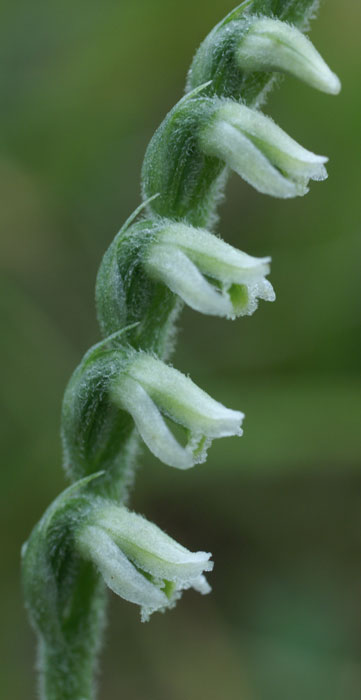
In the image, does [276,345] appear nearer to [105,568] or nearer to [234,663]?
[234,663]

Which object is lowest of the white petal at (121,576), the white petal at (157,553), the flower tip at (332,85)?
the white petal at (121,576)

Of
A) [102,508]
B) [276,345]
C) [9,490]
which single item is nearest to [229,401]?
[276,345]

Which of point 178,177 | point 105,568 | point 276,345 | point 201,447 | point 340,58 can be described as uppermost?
point 340,58

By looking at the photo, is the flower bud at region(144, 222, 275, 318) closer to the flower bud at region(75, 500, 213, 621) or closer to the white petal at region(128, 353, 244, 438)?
the white petal at region(128, 353, 244, 438)

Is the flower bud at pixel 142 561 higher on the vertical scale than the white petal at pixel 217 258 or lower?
lower

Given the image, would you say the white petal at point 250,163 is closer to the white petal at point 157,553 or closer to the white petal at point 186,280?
the white petal at point 186,280

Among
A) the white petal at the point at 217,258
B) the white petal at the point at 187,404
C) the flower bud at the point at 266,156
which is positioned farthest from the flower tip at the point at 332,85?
the white petal at the point at 187,404

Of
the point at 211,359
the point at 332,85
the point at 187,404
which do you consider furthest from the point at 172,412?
the point at 211,359
